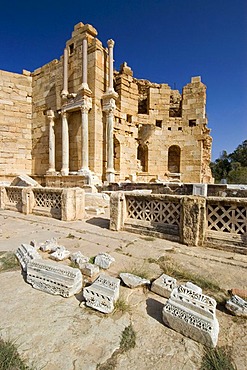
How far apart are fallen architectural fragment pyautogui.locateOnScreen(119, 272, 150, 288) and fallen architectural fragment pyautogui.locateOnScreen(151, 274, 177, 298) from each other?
0.12m

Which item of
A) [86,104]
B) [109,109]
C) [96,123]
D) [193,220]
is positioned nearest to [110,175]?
[96,123]

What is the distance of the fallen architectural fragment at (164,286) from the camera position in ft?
6.59

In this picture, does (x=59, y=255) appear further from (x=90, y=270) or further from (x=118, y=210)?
(x=118, y=210)

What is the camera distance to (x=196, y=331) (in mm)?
1468

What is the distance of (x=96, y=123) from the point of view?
10898 millimetres

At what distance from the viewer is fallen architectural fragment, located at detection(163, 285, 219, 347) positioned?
144 centimetres

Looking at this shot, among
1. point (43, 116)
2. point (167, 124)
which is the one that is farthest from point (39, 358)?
point (167, 124)

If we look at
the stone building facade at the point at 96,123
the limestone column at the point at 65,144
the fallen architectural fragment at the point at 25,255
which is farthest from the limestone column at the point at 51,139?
the fallen architectural fragment at the point at 25,255

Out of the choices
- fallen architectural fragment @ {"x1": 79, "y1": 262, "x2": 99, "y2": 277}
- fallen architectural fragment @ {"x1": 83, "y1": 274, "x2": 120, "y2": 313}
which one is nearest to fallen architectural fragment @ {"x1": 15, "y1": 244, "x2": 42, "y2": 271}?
fallen architectural fragment @ {"x1": 79, "y1": 262, "x2": 99, "y2": 277}

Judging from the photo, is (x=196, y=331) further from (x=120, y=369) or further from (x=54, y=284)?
(x=54, y=284)

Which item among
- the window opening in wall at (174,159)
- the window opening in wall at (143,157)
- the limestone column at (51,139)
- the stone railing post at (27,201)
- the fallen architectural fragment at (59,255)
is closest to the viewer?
the fallen architectural fragment at (59,255)

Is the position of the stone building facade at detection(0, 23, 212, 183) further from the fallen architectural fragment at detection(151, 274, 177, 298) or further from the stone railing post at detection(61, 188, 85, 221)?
the fallen architectural fragment at detection(151, 274, 177, 298)

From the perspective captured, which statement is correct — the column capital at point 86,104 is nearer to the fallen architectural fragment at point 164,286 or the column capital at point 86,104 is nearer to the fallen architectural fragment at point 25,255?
the fallen architectural fragment at point 25,255

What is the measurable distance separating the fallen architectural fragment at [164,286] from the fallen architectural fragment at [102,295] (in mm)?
460
